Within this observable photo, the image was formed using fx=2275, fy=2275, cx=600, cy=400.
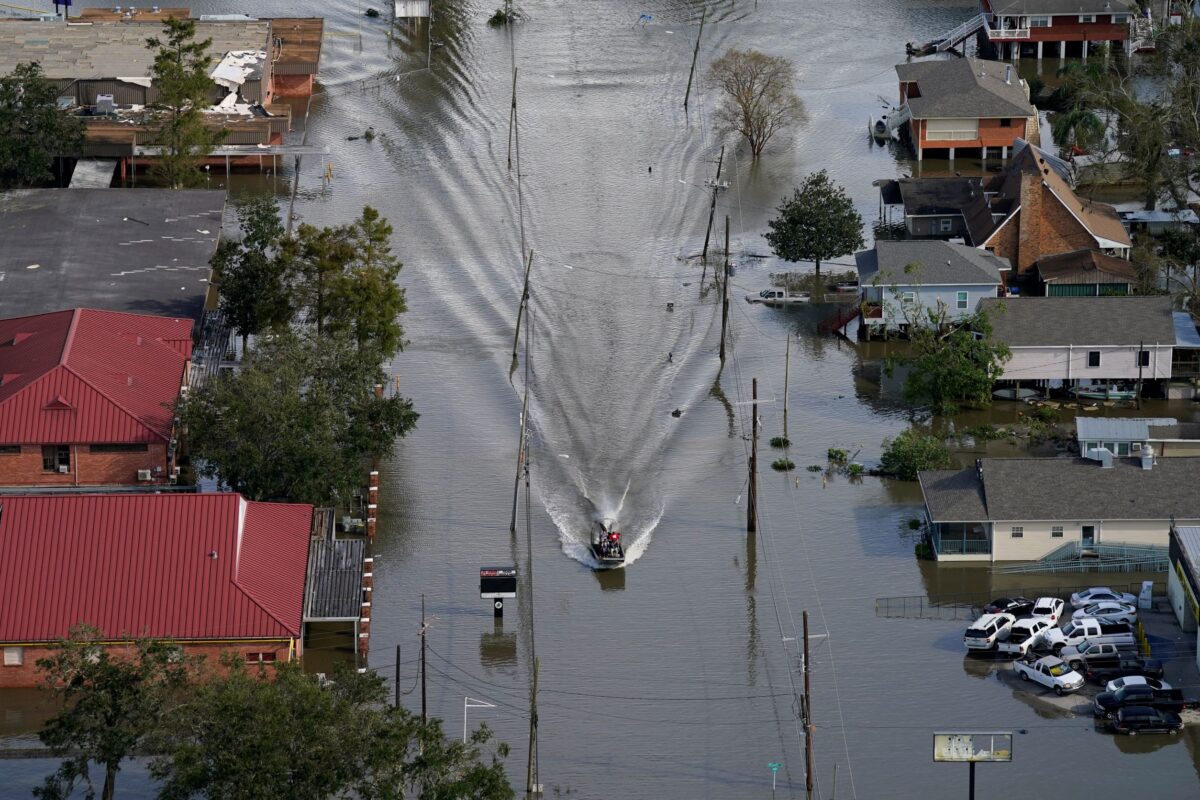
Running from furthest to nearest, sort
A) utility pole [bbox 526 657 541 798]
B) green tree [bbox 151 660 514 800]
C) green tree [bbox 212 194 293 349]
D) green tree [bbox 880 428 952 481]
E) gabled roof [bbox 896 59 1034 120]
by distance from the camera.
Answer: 1. gabled roof [bbox 896 59 1034 120]
2. green tree [bbox 212 194 293 349]
3. green tree [bbox 880 428 952 481]
4. utility pole [bbox 526 657 541 798]
5. green tree [bbox 151 660 514 800]

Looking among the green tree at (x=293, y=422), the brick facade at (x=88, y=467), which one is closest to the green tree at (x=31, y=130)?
the brick facade at (x=88, y=467)

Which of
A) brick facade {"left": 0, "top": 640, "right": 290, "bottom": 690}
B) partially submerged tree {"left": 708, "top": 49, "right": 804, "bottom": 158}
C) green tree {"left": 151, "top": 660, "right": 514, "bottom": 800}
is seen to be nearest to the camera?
green tree {"left": 151, "top": 660, "right": 514, "bottom": 800}

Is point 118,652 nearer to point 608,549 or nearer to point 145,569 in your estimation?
point 145,569

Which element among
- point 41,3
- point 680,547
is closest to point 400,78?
point 41,3

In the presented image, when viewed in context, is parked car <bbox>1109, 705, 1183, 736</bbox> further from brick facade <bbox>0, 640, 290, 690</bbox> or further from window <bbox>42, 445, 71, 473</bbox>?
window <bbox>42, 445, 71, 473</bbox>

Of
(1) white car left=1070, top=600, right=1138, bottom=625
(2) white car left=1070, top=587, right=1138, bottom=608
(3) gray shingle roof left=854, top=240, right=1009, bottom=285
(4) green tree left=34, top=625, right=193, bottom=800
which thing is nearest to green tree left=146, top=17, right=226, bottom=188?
(3) gray shingle roof left=854, top=240, right=1009, bottom=285

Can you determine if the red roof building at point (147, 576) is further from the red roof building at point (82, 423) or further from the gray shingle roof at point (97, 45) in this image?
the gray shingle roof at point (97, 45)
